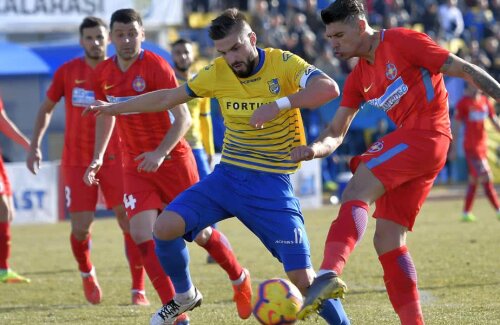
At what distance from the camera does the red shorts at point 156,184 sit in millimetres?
8227

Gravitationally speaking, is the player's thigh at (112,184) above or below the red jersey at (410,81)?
below

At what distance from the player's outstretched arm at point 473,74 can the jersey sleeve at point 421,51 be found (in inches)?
1.8

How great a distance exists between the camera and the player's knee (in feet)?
22.3

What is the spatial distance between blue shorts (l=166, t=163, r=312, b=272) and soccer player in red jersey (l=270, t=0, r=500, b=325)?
0.41 meters

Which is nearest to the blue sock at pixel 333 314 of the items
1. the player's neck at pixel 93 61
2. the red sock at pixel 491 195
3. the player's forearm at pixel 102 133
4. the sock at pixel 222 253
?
the sock at pixel 222 253

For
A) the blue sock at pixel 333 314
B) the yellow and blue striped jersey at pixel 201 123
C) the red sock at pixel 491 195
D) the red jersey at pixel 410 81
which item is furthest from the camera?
the red sock at pixel 491 195

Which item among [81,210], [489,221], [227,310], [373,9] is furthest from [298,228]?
[373,9]

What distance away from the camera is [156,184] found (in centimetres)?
833

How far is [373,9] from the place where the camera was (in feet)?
91.9

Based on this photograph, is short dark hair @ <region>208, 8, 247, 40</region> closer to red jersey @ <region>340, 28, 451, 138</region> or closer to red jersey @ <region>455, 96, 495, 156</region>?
red jersey @ <region>340, 28, 451, 138</region>

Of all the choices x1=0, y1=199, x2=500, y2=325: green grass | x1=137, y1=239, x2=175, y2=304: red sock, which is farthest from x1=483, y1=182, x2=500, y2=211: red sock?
x1=137, y1=239, x2=175, y2=304: red sock

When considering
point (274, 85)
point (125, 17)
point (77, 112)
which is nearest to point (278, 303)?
point (274, 85)

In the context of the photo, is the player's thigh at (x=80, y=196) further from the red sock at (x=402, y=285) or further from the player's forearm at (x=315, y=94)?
the red sock at (x=402, y=285)

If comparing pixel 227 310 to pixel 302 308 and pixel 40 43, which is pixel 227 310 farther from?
pixel 40 43
